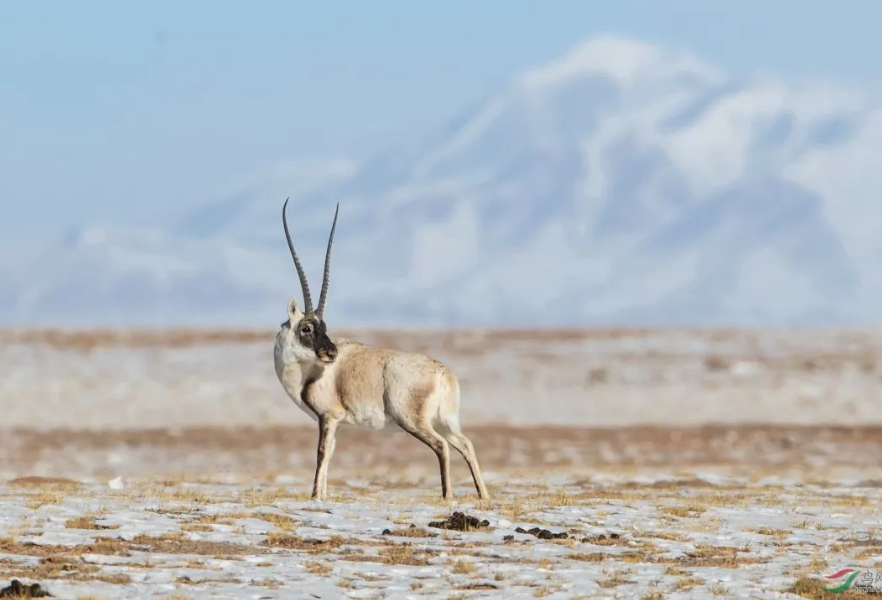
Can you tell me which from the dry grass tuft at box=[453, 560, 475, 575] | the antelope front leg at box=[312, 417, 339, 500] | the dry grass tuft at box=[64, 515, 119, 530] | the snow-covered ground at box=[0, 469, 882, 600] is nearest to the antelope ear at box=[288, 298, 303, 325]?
the antelope front leg at box=[312, 417, 339, 500]

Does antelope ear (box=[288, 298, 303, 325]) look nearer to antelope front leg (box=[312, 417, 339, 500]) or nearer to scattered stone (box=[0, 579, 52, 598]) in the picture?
antelope front leg (box=[312, 417, 339, 500])

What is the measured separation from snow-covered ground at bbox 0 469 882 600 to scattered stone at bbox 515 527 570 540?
0.14m

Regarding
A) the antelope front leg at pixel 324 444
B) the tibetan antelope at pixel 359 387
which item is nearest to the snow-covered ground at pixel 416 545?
the antelope front leg at pixel 324 444

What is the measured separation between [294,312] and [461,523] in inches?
157

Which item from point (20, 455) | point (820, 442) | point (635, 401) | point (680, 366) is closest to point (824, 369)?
point (680, 366)

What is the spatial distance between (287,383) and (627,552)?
537cm

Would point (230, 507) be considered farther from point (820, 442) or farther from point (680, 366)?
point (680, 366)

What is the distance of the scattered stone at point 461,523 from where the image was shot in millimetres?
18109

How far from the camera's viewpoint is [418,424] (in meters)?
20.4

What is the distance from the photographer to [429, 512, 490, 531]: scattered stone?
18109 mm

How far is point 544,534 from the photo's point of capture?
17.9 m

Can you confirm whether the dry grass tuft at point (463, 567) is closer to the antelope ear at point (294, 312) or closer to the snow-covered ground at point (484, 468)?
the snow-covered ground at point (484, 468)

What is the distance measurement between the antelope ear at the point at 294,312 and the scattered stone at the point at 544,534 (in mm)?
4249

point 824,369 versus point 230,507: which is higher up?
point 824,369
